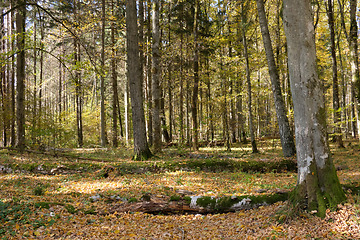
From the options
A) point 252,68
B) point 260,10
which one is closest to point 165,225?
point 260,10

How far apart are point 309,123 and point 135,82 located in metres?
7.55

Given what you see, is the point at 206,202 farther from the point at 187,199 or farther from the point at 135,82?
the point at 135,82

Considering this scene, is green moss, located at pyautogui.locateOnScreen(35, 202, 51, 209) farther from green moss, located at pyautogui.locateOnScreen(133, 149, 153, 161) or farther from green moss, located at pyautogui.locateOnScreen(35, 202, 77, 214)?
green moss, located at pyautogui.locateOnScreen(133, 149, 153, 161)

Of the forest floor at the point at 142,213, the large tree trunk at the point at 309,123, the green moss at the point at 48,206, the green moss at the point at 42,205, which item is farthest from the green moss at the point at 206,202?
the green moss at the point at 42,205

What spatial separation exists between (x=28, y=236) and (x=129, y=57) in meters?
7.81

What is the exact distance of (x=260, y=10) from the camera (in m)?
10.0

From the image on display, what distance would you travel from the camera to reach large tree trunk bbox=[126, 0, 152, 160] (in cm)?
992

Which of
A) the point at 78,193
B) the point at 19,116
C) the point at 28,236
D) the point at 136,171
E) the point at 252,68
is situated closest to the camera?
the point at 28,236

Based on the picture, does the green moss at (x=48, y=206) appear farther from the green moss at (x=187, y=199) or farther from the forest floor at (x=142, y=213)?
the green moss at (x=187, y=199)

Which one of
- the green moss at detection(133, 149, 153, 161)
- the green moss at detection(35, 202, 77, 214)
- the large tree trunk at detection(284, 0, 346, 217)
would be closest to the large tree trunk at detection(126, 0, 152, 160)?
the green moss at detection(133, 149, 153, 161)

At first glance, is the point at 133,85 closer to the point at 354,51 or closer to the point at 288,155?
the point at 288,155

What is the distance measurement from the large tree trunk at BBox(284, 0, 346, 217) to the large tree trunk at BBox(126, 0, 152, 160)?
23.1 feet

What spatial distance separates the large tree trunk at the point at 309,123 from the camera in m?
3.84

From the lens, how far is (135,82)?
32.8ft
